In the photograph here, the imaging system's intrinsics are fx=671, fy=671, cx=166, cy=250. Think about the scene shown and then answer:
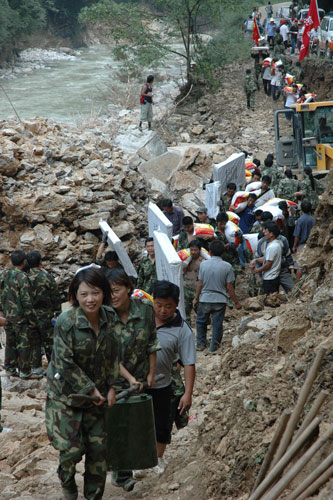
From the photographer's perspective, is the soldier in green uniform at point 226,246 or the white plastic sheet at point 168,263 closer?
the white plastic sheet at point 168,263

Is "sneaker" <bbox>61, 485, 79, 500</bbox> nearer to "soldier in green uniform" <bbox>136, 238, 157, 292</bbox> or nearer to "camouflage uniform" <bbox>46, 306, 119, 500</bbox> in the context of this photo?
"camouflage uniform" <bbox>46, 306, 119, 500</bbox>

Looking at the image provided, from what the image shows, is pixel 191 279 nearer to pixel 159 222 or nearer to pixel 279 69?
pixel 159 222

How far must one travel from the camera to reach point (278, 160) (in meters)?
12.9

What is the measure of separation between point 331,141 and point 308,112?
704 millimetres

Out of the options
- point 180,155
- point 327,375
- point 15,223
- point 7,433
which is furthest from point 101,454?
point 180,155

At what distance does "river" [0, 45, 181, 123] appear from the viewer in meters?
23.8

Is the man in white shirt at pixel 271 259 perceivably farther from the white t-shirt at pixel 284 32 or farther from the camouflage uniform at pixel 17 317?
the white t-shirt at pixel 284 32

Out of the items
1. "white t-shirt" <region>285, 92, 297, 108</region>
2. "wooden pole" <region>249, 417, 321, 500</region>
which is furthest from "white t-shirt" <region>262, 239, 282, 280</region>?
"white t-shirt" <region>285, 92, 297, 108</region>

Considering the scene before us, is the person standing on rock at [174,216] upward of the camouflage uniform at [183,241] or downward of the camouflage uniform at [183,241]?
downward

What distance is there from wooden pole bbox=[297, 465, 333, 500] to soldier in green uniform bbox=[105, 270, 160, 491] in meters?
1.43

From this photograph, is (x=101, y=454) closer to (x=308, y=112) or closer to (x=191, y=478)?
(x=191, y=478)

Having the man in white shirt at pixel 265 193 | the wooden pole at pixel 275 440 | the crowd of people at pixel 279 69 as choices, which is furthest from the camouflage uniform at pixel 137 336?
the crowd of people at pixel 279 69

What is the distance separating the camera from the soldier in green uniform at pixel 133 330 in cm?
385

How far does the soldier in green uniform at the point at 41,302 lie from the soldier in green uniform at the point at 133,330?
2722mm
